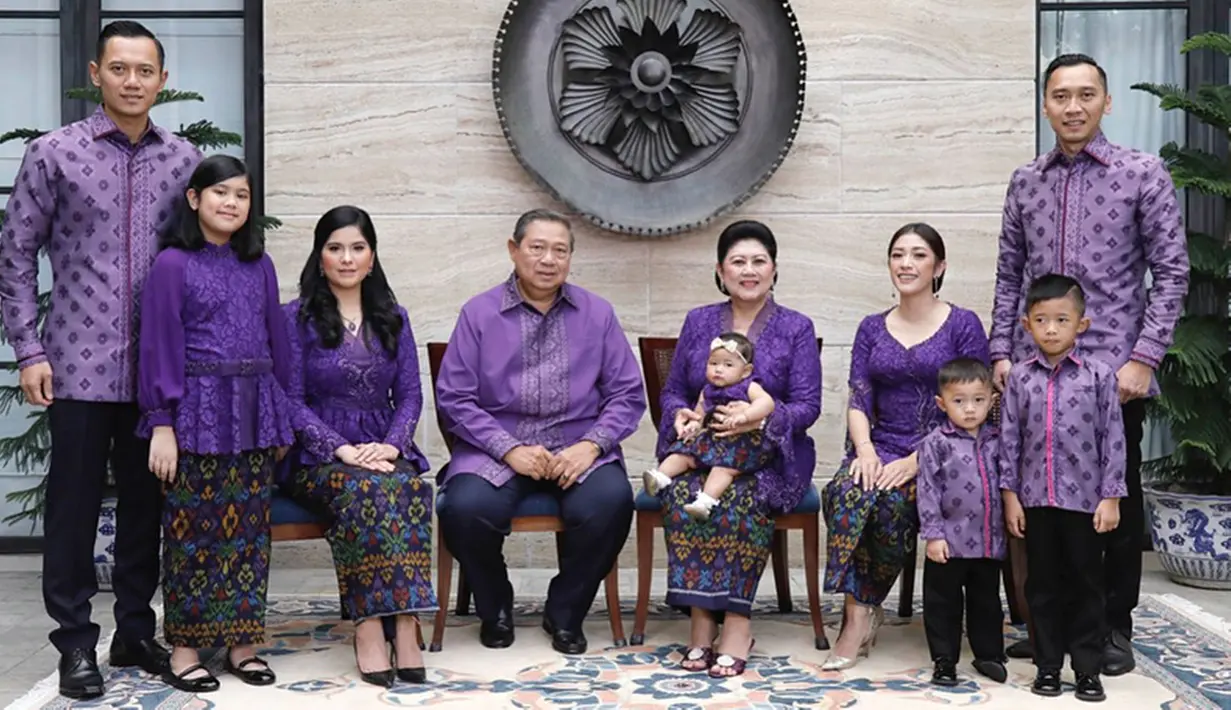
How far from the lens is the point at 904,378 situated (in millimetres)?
3572

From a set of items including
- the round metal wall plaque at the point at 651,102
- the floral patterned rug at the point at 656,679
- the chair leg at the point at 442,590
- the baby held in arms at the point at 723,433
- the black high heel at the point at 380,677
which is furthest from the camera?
the round metal wall plaque at the point at 651,102

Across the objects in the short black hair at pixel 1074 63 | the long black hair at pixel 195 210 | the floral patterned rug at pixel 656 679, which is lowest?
the floral patterned rug at pixel 656 679

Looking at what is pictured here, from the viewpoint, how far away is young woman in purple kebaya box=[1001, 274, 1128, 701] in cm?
311

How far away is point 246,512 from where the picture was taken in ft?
10.6

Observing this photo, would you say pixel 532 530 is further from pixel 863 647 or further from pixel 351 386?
pixel 863 647

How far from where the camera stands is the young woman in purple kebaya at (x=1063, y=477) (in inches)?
122

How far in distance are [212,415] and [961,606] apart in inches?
71.8

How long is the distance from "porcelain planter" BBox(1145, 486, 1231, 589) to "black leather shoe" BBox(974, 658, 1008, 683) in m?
1.36

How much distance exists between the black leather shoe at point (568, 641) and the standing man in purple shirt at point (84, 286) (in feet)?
3.67

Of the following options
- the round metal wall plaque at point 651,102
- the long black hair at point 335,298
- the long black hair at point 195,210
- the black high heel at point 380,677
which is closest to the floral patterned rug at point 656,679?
the black high heel at point 380,677

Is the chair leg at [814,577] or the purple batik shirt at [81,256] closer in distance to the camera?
the purple batik shirt at [81,256]

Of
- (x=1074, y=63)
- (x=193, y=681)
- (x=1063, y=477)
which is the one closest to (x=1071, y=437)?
(x=1063, y=477)

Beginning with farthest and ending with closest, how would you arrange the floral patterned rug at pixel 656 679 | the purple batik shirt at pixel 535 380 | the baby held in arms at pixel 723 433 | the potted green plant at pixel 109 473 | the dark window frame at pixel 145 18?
the dark window frame at pixel 145 18 → the potted green plant at pixel 109 473 → the purple batik shirt at pixel 535 380 → the baby held in arms at pixel 723 433 → the floral patterned rug at pixel 656 679

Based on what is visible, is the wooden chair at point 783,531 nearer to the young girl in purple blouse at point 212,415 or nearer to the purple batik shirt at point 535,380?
the purple batik shirt at point 535,380
